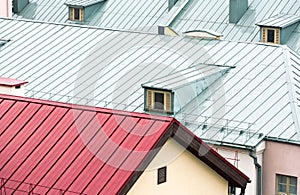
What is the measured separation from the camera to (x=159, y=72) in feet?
218

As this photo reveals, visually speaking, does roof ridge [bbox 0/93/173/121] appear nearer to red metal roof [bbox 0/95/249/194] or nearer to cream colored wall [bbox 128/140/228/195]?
red metal roof [bbox 0/95/249/194]

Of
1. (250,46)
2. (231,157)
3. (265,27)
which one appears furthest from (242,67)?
(265,27)

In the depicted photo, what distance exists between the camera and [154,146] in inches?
1773

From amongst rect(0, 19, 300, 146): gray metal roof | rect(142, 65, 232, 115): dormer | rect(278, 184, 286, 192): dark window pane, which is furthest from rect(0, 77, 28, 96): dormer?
rect(278, 184, 286, 192): dark window pane

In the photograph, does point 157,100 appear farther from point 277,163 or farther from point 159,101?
point 277,163

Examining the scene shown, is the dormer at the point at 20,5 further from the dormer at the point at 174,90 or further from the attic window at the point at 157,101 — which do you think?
the attic window at the point at 157,101

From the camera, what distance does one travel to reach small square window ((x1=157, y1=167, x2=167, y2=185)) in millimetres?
45500

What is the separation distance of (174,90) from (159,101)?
114cm

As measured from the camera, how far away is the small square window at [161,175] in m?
45.5

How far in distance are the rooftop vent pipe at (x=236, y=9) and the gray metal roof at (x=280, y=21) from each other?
100 inches

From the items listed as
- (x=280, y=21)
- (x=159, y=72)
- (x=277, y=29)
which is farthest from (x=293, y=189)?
(x=280, y=21)

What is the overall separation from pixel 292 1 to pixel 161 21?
8776 mm

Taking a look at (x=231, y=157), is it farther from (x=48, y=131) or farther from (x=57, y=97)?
(x=48, y=131)

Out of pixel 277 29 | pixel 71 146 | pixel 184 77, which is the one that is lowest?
pixel 71 146
